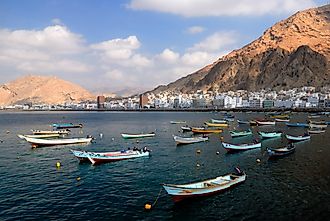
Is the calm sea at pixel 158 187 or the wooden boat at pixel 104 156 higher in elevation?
the wooden boat at pixel 104 156

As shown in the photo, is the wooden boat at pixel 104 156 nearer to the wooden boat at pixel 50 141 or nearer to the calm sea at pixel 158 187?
the calm sea at pixel 158 187

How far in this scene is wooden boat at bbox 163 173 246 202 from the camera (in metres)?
28.0

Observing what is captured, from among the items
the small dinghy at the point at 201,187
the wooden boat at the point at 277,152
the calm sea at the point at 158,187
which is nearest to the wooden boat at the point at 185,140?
the calm sea at the point at 158,187

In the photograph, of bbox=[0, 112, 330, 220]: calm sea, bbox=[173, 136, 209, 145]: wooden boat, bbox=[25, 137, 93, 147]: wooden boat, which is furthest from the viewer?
bbox=[173, 136, 209, 145]: wooden boat

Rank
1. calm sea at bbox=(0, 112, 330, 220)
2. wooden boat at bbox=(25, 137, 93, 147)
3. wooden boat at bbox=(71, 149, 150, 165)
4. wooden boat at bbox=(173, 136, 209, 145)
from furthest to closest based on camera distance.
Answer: wooden boat at bbox=(173, 136, 209, 145) → wooden boat at bbox=(25, 137, 93, 147) → wooden boat at bbox=(71, 149, 150, 165) → calm sea at bbox=(0, 112, 330, 220)

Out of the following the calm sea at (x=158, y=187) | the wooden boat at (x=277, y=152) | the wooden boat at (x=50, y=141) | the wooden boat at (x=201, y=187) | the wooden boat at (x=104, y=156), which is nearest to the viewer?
the calm sea at (x=158, y=187)

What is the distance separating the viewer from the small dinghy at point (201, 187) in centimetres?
2802

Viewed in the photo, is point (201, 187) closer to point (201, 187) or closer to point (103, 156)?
point (201, 187)

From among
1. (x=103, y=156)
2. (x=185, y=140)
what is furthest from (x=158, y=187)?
(x=185, y=140)

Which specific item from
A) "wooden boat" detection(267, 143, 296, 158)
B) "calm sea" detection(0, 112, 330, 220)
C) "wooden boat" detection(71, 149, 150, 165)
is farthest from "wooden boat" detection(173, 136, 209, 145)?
"wooden boat" detection(267, 143, 296, 158)

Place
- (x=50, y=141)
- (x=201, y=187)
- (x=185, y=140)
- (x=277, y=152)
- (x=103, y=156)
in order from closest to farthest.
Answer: (x=201, y=187)
(x=103, y=156)
(x=277, y=152)
(x=50, y=141)
(x=185, y=140)

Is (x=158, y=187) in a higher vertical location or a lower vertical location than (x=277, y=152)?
lower

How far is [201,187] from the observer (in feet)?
99.2

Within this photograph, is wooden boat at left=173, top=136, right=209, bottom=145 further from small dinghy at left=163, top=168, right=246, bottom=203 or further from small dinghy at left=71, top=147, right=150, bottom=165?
small dinghy at left=163, top=168, right=246, bottom=203
